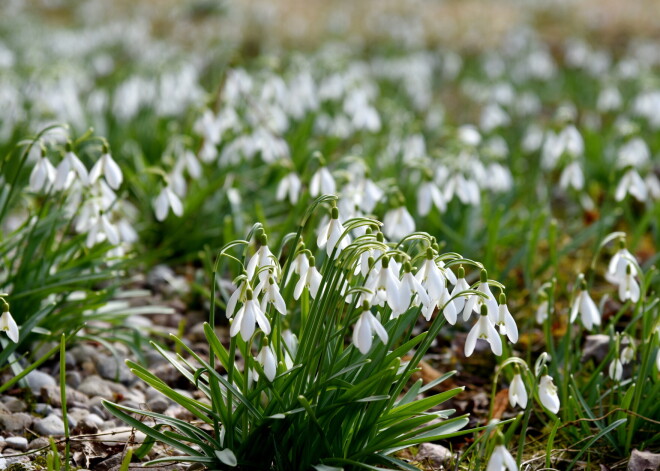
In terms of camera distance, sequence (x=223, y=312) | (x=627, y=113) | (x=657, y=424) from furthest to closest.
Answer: (x=627, y=113) < (x=223, y=312) < (x=657, y=424)

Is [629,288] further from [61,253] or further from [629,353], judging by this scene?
[61,253]

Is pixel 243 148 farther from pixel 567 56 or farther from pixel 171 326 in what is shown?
pixel 567 56

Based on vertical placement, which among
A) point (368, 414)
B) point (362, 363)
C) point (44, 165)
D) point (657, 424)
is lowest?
point (657, 424)

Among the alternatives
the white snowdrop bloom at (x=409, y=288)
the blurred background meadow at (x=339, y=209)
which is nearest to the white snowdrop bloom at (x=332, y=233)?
the blurred background meadow at (x=339, y=209)

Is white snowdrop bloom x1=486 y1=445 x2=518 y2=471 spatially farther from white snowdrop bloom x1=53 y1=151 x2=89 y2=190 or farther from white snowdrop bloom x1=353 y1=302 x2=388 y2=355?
white snowdrop bloom x1=53 y1=151 x2=89 y2=190

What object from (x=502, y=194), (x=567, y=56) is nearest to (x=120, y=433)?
(x=502, y=194)

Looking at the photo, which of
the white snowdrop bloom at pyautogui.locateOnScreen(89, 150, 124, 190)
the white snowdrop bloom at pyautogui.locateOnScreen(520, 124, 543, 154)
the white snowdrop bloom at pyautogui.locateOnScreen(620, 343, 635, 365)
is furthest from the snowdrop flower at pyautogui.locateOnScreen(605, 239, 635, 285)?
the white snowdrop bloom at pyautogui.locateOnScreen(520, 124, 543, 154)

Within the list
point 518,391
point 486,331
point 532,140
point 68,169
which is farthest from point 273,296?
point 532,140
